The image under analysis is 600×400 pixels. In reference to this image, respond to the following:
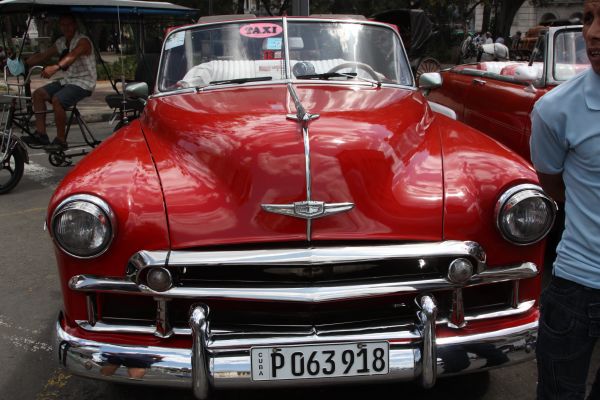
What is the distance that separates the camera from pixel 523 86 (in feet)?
17.7

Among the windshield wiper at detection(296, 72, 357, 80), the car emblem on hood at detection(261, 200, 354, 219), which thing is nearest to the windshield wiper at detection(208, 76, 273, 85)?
the windshield wiper at detection(296, 72, 357, 80)

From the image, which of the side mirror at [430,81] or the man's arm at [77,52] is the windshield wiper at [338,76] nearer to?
the side mirror at [430,81]

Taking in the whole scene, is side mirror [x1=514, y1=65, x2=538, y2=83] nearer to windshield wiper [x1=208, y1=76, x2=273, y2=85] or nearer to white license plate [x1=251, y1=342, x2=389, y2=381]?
windshield wiper [x1=208, y1=76, x2=273, y2=85]

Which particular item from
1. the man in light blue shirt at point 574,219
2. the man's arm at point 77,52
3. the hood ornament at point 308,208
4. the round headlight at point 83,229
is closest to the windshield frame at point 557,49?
the hood ornament at point 308,208

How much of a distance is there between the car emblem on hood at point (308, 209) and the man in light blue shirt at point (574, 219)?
2.65 ft

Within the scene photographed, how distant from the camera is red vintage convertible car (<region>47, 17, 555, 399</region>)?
2375mm

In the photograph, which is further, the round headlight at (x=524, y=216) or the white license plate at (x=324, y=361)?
the round headlight at (x=524, y=216)

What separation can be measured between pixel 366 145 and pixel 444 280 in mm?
680

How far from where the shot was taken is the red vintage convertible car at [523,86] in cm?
507

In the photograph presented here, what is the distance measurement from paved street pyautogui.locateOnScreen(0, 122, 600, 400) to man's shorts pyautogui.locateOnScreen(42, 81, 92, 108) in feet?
7.79

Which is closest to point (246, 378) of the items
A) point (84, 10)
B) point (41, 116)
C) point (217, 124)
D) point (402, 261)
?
point (402, 261)

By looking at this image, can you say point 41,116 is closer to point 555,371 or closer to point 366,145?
point 366,145

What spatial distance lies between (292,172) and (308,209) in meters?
0.19

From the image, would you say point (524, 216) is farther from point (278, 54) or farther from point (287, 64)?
point (278, 54)
